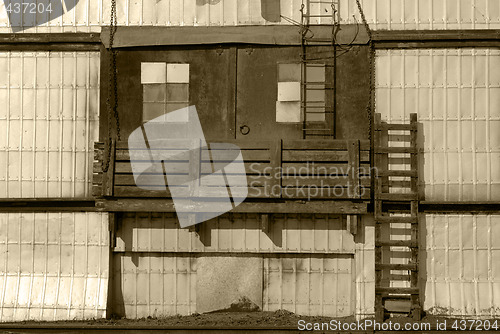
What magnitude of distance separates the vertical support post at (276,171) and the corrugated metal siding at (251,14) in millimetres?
2849

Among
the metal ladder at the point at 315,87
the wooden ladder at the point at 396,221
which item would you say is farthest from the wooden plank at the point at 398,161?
the metal ladder at the point at 315,87

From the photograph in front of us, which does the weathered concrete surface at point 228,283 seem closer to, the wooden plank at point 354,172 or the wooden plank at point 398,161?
the wooden plank at point 354,172

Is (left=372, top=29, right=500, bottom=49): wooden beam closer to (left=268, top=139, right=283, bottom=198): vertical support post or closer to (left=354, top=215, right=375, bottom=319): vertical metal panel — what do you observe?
(left=268, top=139, right=283, bottom=198): vertical support post

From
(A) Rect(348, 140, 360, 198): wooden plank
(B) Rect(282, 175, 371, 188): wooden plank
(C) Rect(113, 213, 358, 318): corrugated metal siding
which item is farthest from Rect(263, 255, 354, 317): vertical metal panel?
(B) Rect(282, 175, 371, 188): wooden plank

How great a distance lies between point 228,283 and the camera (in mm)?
12914

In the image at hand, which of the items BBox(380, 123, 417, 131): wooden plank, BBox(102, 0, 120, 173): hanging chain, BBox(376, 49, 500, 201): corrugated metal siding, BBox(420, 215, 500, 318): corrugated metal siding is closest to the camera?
BBox(380, 123, 417, 131): wooden plank

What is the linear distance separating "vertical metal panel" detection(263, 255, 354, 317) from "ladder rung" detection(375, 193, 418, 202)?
1.49 metres

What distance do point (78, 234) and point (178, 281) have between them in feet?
7.85

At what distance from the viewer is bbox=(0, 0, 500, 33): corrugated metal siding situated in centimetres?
1270

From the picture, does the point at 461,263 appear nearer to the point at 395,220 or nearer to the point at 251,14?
the point at 395,220

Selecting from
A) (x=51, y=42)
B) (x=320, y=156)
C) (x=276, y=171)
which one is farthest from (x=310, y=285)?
(x=51, y=42)

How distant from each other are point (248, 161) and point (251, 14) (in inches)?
128

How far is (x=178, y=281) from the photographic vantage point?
12922mm

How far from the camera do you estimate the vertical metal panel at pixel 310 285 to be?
504 inches
